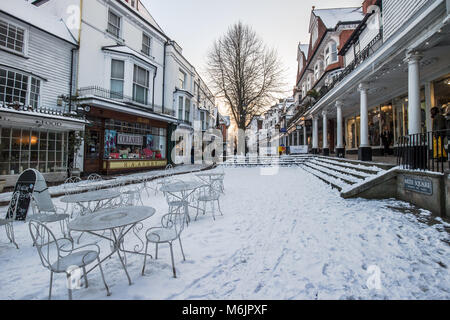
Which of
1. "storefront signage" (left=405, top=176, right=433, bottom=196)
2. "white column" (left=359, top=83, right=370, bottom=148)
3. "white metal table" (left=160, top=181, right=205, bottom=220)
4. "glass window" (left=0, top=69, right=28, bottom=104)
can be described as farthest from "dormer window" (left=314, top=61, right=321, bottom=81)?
"glass window" (left=0, top=69, right=28, bottom=104)

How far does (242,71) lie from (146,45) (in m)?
8.94

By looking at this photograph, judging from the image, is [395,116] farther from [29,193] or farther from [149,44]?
[149,44]

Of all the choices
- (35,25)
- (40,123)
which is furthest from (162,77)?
(40,123)

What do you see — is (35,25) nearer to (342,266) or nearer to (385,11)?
(342,266)

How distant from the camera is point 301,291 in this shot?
2379mm

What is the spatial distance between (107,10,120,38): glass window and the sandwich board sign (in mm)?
12755

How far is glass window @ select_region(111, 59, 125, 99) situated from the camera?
44.7 ft

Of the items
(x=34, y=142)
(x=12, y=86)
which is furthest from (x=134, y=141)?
(x=12, y=86)

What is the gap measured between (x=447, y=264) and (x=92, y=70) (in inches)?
639

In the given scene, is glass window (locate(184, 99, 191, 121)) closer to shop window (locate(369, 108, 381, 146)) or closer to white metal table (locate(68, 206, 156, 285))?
shop window (locate(369, 108, 381, 146))

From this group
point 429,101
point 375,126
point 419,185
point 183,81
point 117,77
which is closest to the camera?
point 419,185

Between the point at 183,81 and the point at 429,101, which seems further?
the point at 183,81

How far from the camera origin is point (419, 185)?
5.01m

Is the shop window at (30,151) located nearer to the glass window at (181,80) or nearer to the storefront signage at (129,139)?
the storefront signage at (129,139)
